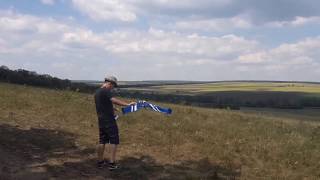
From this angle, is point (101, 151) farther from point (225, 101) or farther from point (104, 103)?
point (225, 101)

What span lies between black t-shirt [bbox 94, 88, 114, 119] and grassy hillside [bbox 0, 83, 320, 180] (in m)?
1.22

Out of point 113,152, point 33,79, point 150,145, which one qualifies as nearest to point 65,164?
point 113,152

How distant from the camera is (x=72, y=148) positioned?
1474 centimetres

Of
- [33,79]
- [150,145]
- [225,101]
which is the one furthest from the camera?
[225,101]

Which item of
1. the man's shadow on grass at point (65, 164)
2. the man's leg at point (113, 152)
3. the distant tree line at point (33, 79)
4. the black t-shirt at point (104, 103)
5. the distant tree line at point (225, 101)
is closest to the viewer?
the man's shadow on grass at point (65, 164)

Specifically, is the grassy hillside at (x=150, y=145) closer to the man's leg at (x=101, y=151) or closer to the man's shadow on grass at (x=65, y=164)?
the man's shadow on grass at (x=65, y=164)

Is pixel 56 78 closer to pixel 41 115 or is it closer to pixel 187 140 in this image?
pixel 41 115

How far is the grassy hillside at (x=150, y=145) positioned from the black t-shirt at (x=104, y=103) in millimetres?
1224

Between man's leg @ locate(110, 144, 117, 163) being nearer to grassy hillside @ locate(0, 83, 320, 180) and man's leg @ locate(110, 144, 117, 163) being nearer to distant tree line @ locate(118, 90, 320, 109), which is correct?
grassy hillside @ locate(0, 83, 320, 180)

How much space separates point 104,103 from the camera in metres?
13.1

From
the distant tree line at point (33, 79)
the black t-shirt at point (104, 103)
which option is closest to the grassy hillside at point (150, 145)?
the black t-shirt at point (104, 103)

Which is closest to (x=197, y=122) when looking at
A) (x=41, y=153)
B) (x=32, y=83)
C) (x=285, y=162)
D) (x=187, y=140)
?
(x=187, y=140)

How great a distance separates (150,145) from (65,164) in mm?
3399

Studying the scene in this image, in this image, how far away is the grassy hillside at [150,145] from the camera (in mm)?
13248
